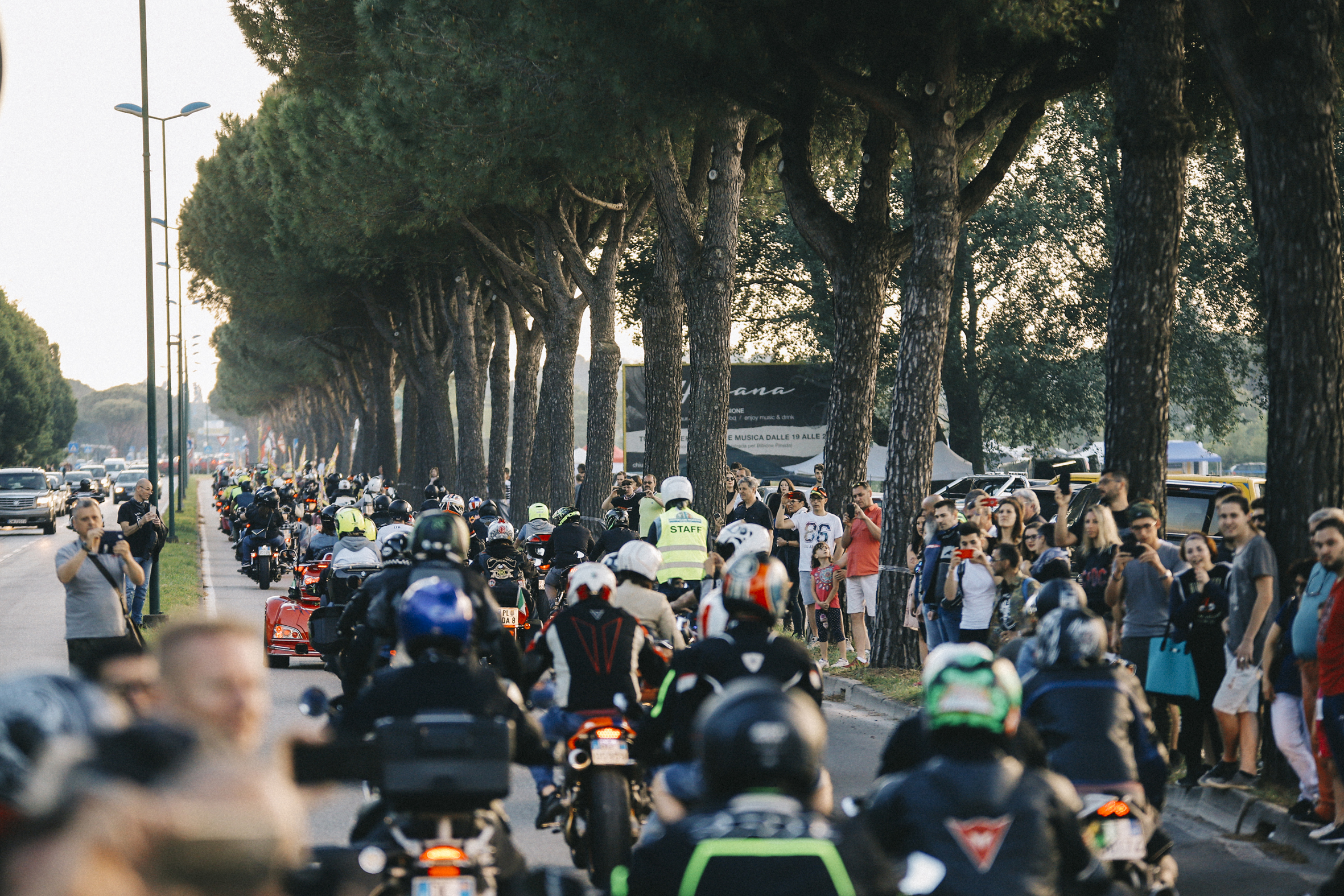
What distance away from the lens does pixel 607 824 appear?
6.70 metres

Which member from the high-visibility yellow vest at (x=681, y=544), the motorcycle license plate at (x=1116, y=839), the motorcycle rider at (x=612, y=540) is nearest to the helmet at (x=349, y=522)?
the motorcycle rider at (x=612, y=540)

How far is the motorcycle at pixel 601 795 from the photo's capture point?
21.9ft

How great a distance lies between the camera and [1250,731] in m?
9.39

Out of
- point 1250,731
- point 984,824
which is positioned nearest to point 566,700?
point 984,824

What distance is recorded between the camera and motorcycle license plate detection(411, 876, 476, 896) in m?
4.66

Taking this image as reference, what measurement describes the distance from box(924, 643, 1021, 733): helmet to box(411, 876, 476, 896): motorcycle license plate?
5.03 feet

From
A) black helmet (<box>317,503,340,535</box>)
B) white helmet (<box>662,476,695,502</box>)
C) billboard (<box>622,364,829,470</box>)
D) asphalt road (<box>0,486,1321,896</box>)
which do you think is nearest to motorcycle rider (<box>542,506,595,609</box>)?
asphalt road (<box>0,486,1321,896</box>)

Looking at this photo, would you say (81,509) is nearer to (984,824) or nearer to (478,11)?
(984,824)

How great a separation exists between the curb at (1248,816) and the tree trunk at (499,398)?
28.3 metres

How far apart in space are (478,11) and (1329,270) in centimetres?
1222

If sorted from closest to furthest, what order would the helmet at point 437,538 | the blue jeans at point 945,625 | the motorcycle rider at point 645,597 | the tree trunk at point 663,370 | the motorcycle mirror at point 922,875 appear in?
the motorcycle mirror at point 922,875, the helmet at point 437,538, the motorcycle rider at point 645,597, the blue jeans at point 945,625, the tree trunk at point 663,370

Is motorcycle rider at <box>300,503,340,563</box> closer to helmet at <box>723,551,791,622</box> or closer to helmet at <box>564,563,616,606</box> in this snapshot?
helmet at <box>564,563,616,606</box>

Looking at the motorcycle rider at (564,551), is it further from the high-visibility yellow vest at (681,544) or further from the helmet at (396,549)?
the helmet at (396,549)

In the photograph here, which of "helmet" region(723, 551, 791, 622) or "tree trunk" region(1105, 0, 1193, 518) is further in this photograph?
"tree trunk" region(1105, 0, 1193, 518)
